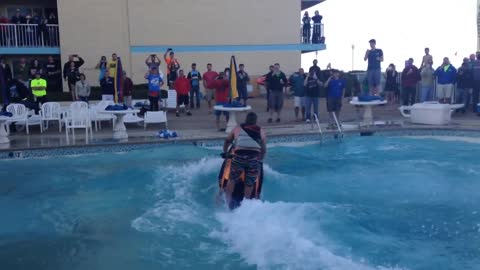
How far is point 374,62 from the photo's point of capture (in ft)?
55.1

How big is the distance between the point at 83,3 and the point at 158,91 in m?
→ 9.62

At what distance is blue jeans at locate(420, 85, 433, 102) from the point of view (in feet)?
56.5

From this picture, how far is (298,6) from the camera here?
1038 inches

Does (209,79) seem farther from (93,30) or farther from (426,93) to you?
(93,30)

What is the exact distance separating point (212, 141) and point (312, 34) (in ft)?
48.5

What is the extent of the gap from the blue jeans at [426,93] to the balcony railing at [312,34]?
31.7 ft

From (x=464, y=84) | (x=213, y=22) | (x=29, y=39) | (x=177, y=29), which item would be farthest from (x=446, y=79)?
(x=29, y=39)

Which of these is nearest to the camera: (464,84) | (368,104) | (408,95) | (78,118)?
(78,118)

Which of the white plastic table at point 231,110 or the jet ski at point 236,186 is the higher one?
the white plastic table at point 231,110

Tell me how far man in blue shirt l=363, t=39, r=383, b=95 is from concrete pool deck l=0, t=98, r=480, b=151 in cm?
110

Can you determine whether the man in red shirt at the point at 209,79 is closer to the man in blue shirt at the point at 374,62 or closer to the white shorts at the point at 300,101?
the white shorts at the point at 300,101

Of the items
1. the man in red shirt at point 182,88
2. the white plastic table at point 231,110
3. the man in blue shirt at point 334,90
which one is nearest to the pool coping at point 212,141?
the white plastic table at point 231,110

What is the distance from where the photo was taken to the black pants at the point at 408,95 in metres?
17.6

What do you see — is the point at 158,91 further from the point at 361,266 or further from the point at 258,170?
the point at 361,266
